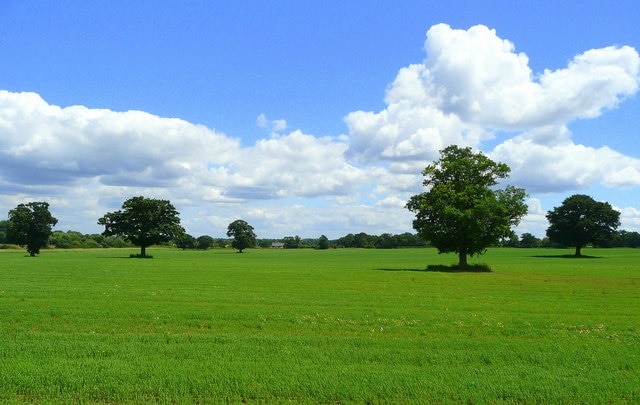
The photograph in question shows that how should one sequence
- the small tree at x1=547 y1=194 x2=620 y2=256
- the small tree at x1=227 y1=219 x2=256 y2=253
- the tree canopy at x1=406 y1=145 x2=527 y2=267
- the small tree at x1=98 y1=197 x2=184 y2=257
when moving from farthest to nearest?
the small tree at x1=227 y1=219 x2=256 y2=253 → the small tree at x1=547 y1=194 x2=620 y2=256 → the small tree at x1=98 y1=197 x2=184 y2=257 → the tree canopy at x1=406 y1=145 x2=527 y2=267

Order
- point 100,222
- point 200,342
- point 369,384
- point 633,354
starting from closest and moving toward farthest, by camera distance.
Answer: point 369,384, point 633,354, point 200,342, point 100,222

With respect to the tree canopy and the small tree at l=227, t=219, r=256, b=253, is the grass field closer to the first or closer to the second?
the tree canopy

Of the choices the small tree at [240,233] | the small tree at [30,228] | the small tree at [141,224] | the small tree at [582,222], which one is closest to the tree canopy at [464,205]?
the small tree at [141,224]

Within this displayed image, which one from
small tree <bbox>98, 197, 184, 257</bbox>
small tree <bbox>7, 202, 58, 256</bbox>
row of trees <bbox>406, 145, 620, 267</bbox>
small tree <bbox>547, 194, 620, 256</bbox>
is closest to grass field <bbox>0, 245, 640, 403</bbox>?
row of trees <bbox>406, 145, 620, 267</bbox>

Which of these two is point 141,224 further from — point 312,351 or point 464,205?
point 312,351

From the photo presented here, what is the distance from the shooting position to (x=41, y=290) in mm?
26844

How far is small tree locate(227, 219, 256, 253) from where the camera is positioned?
541 ft

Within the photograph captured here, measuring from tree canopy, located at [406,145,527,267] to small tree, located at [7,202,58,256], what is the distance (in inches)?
3106

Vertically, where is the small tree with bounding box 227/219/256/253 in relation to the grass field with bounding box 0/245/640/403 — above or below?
above

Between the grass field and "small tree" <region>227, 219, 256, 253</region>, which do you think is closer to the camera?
the grass field

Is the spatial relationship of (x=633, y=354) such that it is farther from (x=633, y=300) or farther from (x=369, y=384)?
(x=633, y=300)

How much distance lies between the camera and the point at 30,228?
10600cm

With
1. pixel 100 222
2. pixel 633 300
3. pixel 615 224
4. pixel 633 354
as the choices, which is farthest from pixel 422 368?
pixel 615 224

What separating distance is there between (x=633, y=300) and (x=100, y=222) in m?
94.2
